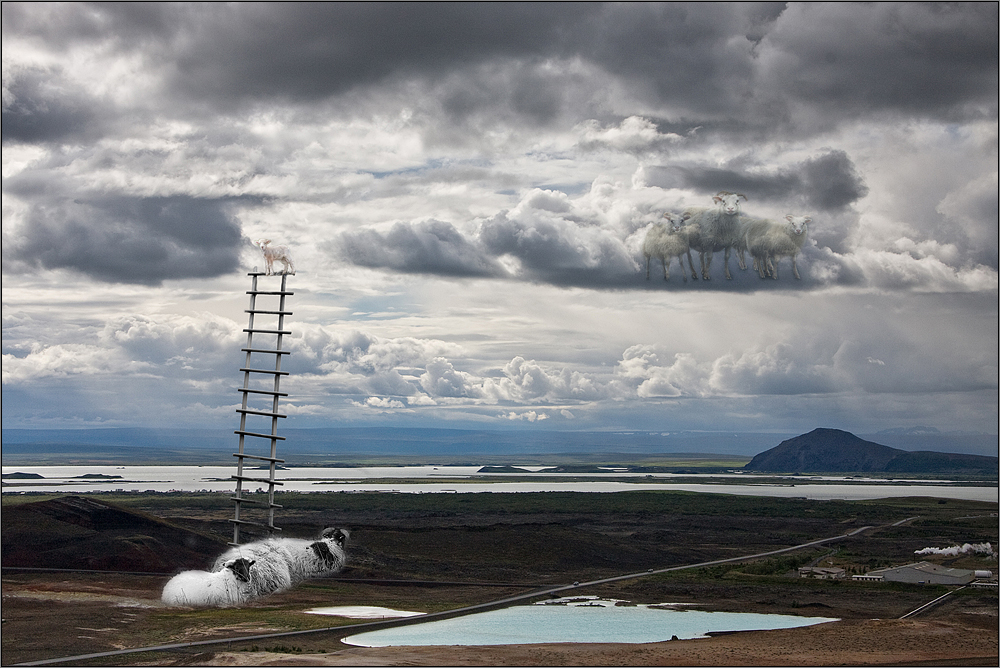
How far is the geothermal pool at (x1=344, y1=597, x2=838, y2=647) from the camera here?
1610 inches

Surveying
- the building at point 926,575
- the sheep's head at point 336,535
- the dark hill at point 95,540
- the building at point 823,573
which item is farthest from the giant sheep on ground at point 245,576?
the building at point 926,575

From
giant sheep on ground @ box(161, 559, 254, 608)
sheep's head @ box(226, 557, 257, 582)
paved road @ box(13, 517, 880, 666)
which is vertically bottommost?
paved road @ box(13, 517, 880, 666)

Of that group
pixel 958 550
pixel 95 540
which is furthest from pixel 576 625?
pixel 958 550

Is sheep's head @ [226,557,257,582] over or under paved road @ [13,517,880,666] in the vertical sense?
over

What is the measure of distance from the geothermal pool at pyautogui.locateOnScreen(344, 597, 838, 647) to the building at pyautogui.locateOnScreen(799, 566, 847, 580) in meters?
16.2

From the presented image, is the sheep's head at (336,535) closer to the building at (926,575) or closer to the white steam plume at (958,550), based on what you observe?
the building at (926,575)

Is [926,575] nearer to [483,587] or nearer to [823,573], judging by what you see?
[823,573]

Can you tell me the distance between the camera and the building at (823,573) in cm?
6281

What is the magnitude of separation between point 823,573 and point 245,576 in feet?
127

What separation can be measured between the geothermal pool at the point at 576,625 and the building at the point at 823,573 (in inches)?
638

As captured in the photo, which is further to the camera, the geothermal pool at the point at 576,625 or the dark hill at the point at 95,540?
the dark hill at the point at 95,540

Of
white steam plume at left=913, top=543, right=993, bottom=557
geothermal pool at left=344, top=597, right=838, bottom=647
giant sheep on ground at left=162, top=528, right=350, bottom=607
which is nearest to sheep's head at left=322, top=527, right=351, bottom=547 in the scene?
giant sheep on ground at left=162, top=528, right=350, bottom=607

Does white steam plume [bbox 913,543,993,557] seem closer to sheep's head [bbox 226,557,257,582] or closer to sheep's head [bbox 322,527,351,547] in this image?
sheep's head [bbox 322,527,351,547]

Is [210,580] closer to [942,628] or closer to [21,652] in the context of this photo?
[21,652]
